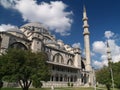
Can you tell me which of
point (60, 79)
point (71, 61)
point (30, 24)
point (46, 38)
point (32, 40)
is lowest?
point (60, 79)

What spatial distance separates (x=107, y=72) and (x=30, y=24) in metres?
47.1

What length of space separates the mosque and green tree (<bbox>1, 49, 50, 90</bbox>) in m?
20.2

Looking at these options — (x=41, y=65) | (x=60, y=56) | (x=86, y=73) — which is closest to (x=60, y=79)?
(x=60, y=56)

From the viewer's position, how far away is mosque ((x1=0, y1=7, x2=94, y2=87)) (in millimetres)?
51719

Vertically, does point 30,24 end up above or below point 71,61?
above

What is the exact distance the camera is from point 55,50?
66.1m

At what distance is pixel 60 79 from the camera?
6147cm

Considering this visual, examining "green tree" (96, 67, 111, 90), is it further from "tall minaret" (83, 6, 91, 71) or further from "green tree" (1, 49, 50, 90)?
"tall minaret" (83, 6, 91, 71)

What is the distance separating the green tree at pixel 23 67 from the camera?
24822 millimetres

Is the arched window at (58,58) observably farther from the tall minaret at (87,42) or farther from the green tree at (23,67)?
the green tree at (23,67)

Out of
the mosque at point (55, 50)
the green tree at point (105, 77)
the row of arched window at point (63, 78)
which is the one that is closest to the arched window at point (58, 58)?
the mosque at point (55, 50)

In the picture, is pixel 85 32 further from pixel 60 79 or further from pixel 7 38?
pixel 7 38

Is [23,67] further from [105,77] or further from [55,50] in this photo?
[55,50]

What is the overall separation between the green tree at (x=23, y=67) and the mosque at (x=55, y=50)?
66.4 ft
